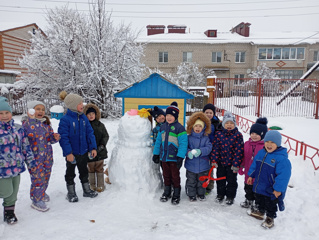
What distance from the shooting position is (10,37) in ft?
55.7

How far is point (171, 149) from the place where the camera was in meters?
3.45

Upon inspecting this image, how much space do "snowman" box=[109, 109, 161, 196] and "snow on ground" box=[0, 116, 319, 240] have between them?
79 millimetres


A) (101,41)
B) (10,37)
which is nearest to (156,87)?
(101,41)

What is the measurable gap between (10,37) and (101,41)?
35.1 ft

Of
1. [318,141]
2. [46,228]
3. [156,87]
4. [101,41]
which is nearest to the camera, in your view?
[46,228]

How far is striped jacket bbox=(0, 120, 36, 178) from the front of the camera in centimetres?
278

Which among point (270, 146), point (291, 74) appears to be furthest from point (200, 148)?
point (291, 74)

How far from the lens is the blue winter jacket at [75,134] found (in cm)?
335

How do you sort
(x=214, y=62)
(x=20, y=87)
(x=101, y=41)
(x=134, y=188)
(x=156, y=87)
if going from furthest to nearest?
(x=214, y=62) → (x=20, y=87) → (x=101, y=41) → (x=156, y=87) → (x=134, y=188)

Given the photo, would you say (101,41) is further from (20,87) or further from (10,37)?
(10,37)

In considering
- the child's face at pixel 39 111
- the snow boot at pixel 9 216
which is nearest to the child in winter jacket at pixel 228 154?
the child's face at pixel 39 111

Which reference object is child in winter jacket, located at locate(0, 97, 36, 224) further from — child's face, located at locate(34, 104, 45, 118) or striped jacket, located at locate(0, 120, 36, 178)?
child's face, located at locate(34, 104, 45, 118)

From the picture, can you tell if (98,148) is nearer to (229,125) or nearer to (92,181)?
(92,181)

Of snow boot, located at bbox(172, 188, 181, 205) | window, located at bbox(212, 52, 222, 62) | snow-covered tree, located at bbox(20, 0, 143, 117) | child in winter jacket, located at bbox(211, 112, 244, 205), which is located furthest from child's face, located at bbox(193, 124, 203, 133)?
window, located at bbox(212, 52, 222, 62)
